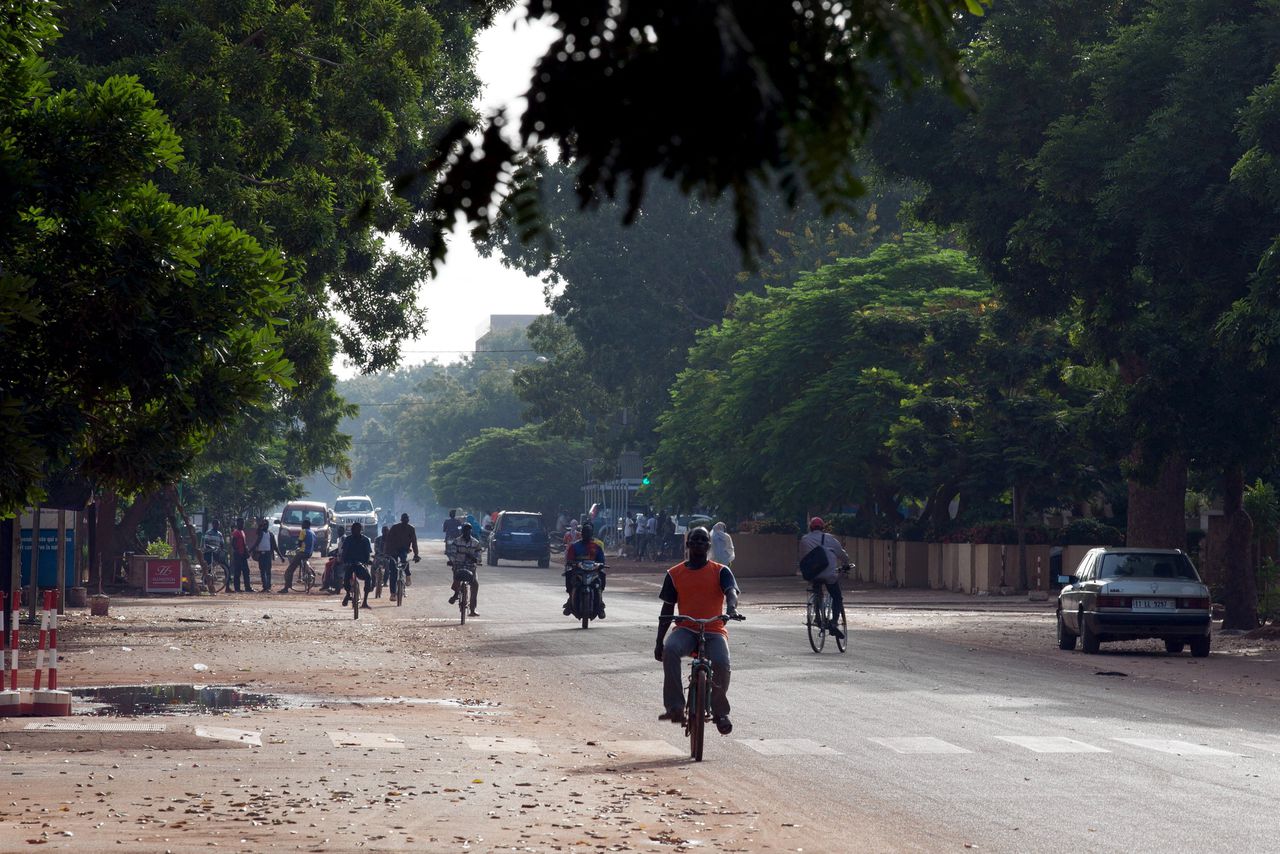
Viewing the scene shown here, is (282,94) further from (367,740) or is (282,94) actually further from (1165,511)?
(1165,511)

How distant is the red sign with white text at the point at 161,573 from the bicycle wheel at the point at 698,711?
1218 inches

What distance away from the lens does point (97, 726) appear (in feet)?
49.2

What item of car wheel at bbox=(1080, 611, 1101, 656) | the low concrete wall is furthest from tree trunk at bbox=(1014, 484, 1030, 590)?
car wheel at bbox=(1080, 611, 1101, 656)

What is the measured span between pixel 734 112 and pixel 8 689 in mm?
14639

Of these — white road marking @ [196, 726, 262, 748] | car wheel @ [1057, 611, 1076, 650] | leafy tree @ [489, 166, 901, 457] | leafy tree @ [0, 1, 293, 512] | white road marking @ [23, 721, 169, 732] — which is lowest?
car wheel @ [1057, 611, 1076, 650]

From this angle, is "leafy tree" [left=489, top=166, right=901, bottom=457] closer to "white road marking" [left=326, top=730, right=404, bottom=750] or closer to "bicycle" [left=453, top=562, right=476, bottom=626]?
"bicycle" [left=453, top=562, right=476, bottom=626]

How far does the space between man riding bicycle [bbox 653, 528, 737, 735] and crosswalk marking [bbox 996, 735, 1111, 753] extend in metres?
2.44

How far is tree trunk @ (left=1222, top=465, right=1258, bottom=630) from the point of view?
29.6 m

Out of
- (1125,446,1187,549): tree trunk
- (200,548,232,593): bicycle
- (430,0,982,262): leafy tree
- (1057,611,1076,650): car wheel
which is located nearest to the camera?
(430,0,982,262): leafy tree

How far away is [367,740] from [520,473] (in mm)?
108053

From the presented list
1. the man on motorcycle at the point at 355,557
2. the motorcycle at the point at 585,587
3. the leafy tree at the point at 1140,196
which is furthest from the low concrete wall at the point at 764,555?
the motorcycle at the point at 585,587

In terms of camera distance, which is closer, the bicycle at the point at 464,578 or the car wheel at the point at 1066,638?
the car wheel at the point at 1066,638

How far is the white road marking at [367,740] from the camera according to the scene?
46.1 ft

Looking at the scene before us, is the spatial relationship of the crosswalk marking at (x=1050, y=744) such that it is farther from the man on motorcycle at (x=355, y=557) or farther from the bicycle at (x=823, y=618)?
the man on motorcycle at (x=355, y=557)
